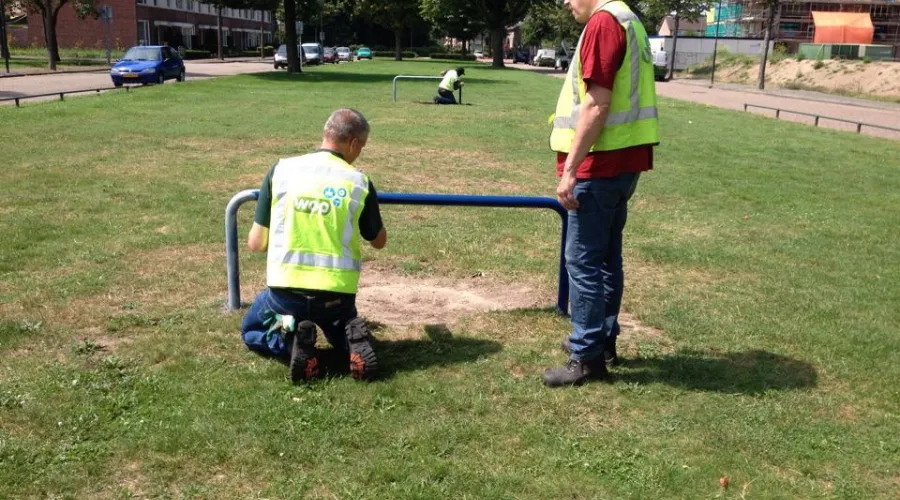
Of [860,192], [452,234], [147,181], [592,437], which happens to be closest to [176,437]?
[592,437]

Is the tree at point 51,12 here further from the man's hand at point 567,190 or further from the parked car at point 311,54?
the man's hand at point 567,190

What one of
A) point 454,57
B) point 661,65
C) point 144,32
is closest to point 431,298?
point 661,65

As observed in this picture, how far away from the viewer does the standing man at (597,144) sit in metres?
3.72

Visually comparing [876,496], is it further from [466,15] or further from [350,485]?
[466,15]

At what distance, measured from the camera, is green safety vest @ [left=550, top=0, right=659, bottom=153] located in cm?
378

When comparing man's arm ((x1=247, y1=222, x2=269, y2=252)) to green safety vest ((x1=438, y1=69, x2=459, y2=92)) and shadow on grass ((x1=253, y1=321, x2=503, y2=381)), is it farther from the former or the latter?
green safety vest ((x1=438, y1=69, x2=459, y2=92))

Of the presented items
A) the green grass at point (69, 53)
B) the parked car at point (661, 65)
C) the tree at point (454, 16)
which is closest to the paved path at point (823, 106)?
the parked car at point (661, 65)

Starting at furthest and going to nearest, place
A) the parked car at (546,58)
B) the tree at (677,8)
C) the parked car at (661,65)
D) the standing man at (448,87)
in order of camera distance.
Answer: the parked car at (546,58) < the tree at (677,8) < the parked car at (661,65) < the standing man at (448,87)

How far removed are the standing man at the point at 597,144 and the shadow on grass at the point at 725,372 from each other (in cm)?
41

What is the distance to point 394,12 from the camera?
72.7 metres

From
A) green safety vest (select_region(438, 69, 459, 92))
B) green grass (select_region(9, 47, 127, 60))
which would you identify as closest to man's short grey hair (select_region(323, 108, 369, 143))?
green safety vest (select_region(438, 69, 459, 92))

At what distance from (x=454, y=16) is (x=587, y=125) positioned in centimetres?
6328

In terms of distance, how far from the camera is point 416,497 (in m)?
3.15

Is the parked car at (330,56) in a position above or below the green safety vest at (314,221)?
above
